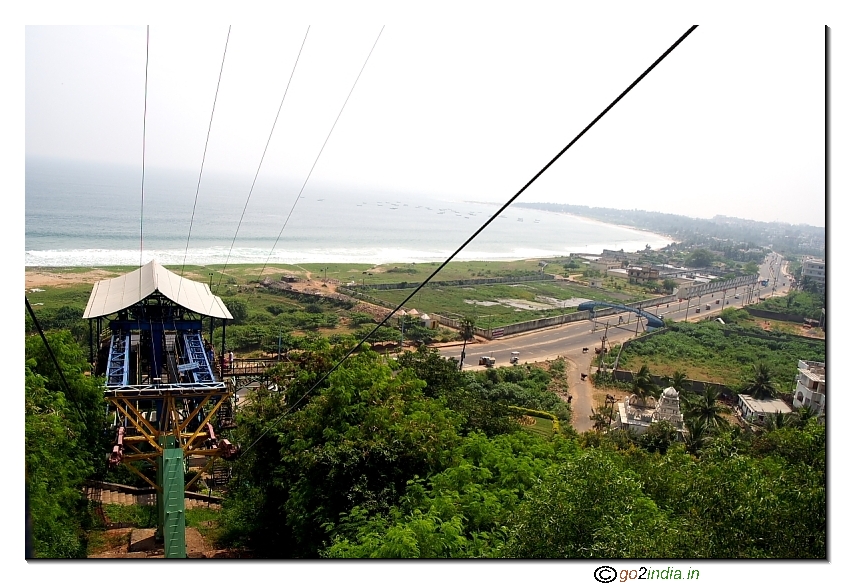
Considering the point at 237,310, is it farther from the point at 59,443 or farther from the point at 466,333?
the point at 59,443

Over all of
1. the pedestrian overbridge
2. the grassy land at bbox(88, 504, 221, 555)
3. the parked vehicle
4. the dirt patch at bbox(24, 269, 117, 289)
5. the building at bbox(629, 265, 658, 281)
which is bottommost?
the parked vehicle

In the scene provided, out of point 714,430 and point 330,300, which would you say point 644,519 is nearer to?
point 714,430

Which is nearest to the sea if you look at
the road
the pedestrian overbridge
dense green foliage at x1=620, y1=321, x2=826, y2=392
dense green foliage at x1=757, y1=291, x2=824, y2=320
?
the pedestrian overbridge

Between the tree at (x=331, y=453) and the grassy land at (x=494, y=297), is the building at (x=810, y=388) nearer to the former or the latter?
the tree at (x=331, y=453)

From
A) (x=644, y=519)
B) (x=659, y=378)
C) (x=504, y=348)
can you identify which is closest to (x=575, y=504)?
(x=644, y=519)

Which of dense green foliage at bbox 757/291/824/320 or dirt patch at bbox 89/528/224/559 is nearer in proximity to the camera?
dirt patch at bbox 89/528/224/559

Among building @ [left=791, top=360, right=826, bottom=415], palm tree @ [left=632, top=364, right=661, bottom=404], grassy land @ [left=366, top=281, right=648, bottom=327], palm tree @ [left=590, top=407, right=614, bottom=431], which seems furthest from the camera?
grassy land @ [left=366, top=281, right=648, bottom=327]

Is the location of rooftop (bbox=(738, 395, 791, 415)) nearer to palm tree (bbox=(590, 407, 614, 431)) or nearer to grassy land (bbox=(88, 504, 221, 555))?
palm tree (bbox=(590, 407, 614, 431))
